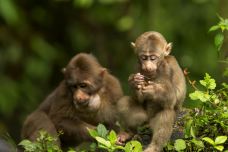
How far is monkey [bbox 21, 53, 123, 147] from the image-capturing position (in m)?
8.79

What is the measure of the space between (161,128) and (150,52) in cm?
72

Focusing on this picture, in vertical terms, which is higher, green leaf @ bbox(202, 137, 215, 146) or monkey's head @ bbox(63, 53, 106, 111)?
monkey's head @ bbox(63, 53, 106, 111)

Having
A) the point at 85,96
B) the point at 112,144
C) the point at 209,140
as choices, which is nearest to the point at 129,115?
the point at 85,96

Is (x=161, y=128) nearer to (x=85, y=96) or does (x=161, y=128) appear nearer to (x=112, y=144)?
(x=112, y=144)

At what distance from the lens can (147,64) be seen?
7.62 metres

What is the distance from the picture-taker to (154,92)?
7.54 meters

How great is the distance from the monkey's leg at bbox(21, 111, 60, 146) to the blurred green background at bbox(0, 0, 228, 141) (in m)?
2.72

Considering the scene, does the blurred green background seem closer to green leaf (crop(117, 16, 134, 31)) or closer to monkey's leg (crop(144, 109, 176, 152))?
green leaf (crop(117, 16, 134, 31))

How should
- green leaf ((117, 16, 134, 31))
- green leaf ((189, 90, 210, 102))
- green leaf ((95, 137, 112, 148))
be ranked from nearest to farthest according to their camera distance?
1. green leaf ((95, 137, 112, 148))
2. green leaf ((189, 90, 210, 102))
3. green leaf ((117, 16, 134, 31))

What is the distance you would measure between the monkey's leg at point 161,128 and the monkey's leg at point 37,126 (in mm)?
1716

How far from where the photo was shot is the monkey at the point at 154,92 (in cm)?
752

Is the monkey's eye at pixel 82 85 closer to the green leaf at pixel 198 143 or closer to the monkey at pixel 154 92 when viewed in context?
the monkey at pixel 154 92

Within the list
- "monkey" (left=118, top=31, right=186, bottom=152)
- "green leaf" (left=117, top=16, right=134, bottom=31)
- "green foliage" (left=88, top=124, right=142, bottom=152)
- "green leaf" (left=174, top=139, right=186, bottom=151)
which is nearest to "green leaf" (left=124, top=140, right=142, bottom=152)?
"green foliage" (left=88, top=124, right=142, bottom=152)

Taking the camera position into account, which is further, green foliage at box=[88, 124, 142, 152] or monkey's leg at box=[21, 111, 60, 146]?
monkey's leg at box=[21, 111, 60, 146]
